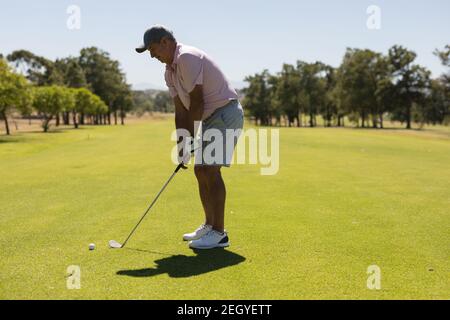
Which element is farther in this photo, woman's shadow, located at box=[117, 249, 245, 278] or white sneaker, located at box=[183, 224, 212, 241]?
white sneaker, located at box=[183, 224, 212, 241]

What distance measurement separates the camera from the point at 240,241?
636 centimetres

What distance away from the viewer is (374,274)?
490 centimetres

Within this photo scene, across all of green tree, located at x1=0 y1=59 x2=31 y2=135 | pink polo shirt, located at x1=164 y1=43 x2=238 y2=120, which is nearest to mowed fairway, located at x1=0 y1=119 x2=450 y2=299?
pink polo shirt, located at x1=164 y1=43 x2=238 y2=120

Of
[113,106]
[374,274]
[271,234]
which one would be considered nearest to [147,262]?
[271,234]

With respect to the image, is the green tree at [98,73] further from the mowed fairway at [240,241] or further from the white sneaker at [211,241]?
the white sneaker at [211,241]

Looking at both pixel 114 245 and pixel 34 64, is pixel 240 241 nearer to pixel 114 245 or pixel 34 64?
pixel 114 245

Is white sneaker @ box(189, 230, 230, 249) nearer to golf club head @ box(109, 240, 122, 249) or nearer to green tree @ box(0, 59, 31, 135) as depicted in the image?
golf club head @ box(109, 240, 122, 249)

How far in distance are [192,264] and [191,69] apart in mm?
2335

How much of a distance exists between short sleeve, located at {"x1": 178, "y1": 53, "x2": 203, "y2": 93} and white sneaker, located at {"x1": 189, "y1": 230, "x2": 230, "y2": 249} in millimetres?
1904

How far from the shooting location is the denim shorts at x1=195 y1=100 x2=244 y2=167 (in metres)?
5.90

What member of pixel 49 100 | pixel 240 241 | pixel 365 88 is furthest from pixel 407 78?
pixel 240 241

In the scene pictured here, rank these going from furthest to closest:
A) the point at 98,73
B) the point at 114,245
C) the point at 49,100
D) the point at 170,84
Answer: the point at 98,73, the point at 49,100, the point at 170,84, the point at 114,245
